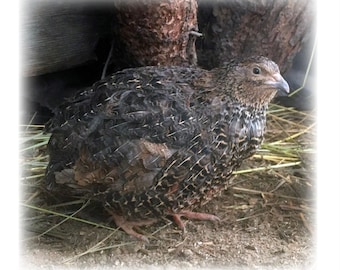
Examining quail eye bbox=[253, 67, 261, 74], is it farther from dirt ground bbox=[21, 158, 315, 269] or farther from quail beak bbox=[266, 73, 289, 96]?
dirt ground bbox=[21, 158, 315, 269]

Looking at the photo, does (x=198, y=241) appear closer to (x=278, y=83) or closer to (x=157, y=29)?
(x=278, y=83)

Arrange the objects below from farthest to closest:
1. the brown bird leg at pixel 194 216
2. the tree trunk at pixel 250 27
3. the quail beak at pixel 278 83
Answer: the tree trunk at pixel 250 27 < the brown bird leg at pixel 194 216 < the quail beak at pixel 278 83

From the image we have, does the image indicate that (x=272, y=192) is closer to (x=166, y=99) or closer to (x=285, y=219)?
(x=285, y=219)

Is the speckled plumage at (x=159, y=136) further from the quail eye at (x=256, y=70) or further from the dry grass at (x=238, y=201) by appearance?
the dry grass at (x=238, y=201)

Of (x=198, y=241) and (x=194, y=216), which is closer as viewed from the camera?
(x=198, y=241)

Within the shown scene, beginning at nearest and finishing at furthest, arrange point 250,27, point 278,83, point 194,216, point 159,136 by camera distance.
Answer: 1. point 159,136
2. point 278,83
3. point 194,216
4. point 250,27

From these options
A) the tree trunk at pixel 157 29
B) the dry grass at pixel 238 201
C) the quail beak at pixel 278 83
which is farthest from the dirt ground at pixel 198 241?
the tree trunk at pixel 157 29

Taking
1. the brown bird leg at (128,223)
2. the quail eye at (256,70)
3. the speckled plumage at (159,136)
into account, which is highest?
the quail eye at (256,70)

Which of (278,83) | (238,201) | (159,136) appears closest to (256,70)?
(278,83)
